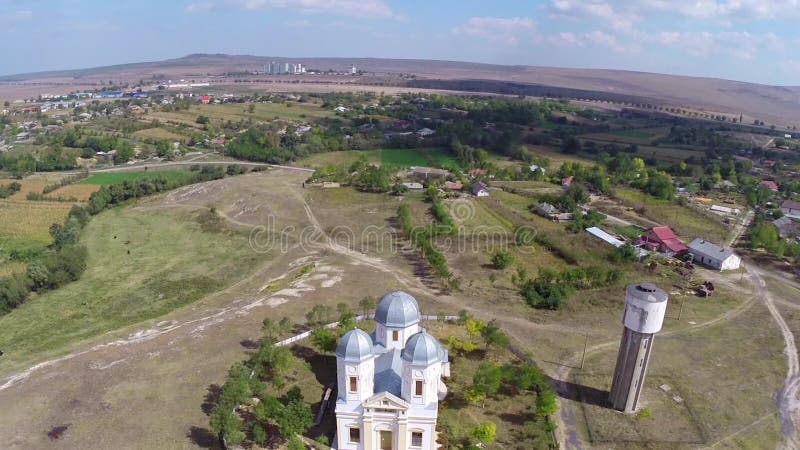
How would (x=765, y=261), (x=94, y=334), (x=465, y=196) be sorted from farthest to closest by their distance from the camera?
(x=465, y=196) → (x=765, y=261) → (x=94, y=334)

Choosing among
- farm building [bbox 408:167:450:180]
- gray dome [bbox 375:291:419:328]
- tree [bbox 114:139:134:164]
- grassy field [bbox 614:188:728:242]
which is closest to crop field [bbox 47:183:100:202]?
tree [bbox 114:139:134:164]

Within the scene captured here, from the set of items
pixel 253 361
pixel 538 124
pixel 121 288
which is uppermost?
pixel 538 124

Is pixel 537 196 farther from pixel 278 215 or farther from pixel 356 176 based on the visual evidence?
pixel 278 215

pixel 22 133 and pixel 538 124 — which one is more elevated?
pixel 538 124

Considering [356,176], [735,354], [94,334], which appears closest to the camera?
[735,354]

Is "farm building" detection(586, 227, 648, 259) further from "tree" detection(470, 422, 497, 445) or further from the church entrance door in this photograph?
the church entrance door

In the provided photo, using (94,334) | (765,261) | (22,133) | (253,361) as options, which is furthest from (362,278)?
(22,133)

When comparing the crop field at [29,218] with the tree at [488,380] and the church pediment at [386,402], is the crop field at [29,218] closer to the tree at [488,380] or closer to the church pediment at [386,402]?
the church pediment at [386,402]
